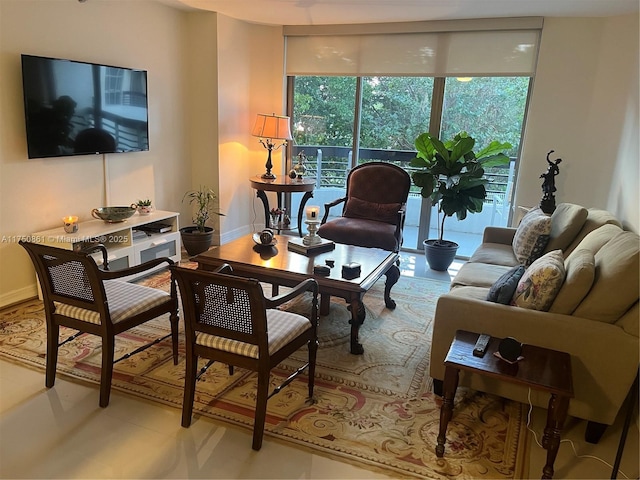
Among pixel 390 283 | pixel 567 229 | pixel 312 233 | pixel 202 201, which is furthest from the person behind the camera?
pixel 202 201

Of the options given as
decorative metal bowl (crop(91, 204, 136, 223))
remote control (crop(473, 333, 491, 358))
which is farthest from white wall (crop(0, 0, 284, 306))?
remote control (crop(473, 333, 491, 358))

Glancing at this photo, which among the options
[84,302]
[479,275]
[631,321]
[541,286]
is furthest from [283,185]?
[631,321]

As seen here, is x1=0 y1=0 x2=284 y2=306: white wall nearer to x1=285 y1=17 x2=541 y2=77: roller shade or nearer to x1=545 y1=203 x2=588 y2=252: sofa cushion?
x1=285 y1=17 x2=541 y2=77: roller shade

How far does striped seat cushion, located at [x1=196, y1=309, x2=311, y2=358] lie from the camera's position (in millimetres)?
2041

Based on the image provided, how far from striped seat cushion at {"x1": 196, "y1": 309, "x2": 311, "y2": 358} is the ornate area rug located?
16.7 inches

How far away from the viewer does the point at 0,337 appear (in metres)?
2.97

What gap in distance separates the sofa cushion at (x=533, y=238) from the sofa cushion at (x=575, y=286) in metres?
1.05

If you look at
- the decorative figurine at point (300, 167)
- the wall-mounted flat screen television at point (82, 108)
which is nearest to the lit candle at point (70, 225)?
the wall-mounted flat screen television at point (82, 108)

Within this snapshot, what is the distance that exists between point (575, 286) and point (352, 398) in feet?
4.04

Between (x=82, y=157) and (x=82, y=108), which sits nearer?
(x=82, y=108)

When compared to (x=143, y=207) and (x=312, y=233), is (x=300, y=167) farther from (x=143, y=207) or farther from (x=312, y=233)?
(x=312, y=233)

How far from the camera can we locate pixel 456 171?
4367 mm

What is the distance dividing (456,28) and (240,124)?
2.51 meters

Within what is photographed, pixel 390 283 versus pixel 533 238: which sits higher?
pixel 533 238
